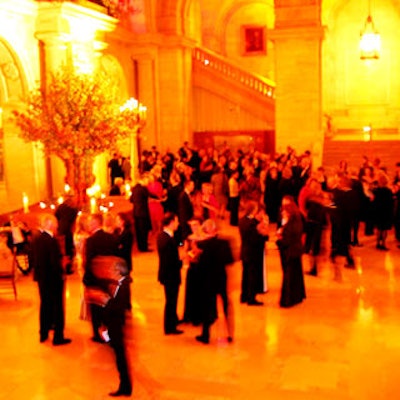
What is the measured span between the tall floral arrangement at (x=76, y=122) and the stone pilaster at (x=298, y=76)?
973 centimetres

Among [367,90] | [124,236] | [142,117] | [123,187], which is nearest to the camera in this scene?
[124,236]

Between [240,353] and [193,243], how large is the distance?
1.41 m

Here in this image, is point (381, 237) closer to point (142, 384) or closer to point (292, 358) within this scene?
point (292, 358)

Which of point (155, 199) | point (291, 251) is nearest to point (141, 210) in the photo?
point (155, 199)

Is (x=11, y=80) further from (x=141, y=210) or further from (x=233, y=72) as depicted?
(x=233, y=72)

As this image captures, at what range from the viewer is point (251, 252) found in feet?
30.4

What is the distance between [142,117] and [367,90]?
437 inches

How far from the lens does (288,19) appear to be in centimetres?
2155

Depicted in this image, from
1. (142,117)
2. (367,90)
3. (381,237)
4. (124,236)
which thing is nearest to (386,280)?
(381,237)

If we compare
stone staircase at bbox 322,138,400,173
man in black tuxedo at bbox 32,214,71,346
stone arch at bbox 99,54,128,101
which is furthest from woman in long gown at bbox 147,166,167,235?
stone arch at bbox 99,54,128,101

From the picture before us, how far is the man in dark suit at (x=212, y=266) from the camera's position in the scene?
7836 mm

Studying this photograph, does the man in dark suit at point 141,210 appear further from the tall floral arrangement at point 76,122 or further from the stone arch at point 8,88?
the stone arch at point 8,88

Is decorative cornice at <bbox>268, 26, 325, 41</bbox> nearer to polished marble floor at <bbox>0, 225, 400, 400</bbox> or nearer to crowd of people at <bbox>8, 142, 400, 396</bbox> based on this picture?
crowd of people at <bbox>8, 142, 400, 396</bbox>

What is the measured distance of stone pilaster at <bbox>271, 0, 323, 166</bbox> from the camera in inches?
844
